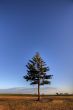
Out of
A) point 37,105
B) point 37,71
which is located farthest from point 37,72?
point 37,105

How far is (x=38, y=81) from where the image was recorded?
1999 inches

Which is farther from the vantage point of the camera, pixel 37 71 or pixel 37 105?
pixel 37 71

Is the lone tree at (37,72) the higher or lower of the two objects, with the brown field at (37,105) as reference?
higher

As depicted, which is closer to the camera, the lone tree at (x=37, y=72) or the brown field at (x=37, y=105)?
the brown field at (x=37, y=105)

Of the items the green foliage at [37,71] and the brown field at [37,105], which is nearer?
the brown field at [37,105]

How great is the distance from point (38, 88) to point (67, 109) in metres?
23.8

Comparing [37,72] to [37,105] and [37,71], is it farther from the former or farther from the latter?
[37,105]

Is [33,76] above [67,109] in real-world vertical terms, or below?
above

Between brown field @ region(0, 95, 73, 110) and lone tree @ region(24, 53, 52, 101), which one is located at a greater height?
lone tree @ region(24, 53, 52, 101)

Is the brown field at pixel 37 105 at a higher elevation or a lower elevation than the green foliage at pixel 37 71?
lower

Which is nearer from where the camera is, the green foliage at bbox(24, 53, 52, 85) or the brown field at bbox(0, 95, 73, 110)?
the brown field at bbox(0, 95, 73, 110)

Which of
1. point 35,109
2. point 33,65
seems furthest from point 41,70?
point 35,109

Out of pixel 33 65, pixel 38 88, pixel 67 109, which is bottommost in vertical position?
pixel 67 109

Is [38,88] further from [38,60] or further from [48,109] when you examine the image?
[48,109]
